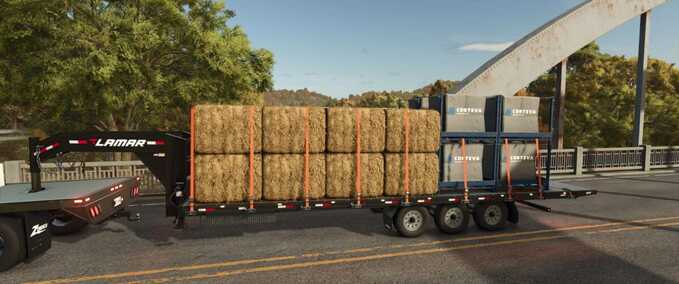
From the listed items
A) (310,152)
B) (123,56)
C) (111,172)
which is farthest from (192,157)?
(123,56)

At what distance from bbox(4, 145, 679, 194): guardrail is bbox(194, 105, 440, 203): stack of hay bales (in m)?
8.21

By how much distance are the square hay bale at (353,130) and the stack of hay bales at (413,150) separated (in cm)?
22

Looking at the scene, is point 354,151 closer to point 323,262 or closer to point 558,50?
point 323,262

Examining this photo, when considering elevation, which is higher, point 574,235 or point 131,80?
point 131,80

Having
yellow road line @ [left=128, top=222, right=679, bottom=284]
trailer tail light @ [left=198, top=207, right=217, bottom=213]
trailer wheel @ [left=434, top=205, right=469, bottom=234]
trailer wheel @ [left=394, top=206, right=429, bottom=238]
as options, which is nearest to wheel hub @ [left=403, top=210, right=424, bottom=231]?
trailer wheel @ [left=394, top=206, right=429, bottom=238]

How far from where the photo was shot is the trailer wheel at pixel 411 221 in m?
8.37

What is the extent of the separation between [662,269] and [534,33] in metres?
18.9

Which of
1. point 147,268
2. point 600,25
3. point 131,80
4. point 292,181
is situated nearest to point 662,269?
point 292,181

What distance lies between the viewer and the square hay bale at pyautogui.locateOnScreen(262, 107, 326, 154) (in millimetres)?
7414

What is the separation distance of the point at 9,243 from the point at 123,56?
1058cm

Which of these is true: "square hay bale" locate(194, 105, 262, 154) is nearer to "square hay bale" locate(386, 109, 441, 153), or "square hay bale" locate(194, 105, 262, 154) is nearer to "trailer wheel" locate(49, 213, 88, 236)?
"square hay bale" locate(386, 109, 441, 153)

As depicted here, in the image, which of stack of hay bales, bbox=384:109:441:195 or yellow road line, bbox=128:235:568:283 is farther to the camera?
stack of hay bales, bbox=384:109:441:195

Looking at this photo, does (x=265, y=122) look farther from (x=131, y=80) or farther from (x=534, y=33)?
(x=534, y=33)

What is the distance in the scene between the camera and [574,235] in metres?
8.80
